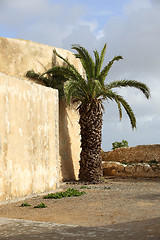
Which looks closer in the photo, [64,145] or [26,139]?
[26,139]

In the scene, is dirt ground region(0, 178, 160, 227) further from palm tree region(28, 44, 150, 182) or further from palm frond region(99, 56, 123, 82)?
palm frond region(99, 56, 123, 82)

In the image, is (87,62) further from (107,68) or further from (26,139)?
(26,139)

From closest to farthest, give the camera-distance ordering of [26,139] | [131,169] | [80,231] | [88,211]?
1. [80,231]
2. [88,211]
3. [26,139]
4. [131,169]

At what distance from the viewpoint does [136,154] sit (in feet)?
58.3

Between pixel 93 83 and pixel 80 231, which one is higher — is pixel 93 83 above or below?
above

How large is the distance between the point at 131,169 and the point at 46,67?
6.96m

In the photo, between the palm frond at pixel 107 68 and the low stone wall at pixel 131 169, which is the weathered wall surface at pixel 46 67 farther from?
the palm frond at pixel 107 68

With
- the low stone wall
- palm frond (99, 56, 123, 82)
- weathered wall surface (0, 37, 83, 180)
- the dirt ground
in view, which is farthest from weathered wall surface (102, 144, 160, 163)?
the dirt ground

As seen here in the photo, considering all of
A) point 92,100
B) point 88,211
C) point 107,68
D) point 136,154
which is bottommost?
point 88,211

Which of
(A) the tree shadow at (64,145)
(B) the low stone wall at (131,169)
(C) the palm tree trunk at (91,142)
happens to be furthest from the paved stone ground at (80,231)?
(B) the low stone wall at (131,169)

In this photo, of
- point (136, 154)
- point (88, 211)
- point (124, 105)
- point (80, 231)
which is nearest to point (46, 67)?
point (124, 105)

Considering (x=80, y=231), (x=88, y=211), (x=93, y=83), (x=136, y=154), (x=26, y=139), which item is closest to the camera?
(x=80, y=231)

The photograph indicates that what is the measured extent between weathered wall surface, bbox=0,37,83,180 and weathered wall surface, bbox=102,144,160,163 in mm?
3018

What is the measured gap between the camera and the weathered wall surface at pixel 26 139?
335 inches
